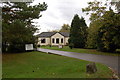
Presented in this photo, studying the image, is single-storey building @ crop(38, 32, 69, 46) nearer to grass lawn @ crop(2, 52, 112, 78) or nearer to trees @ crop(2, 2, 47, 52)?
trees @ crop(2, 2, 47, 52)

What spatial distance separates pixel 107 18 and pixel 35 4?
750 cm

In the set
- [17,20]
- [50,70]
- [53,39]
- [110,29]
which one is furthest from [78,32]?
[50,70]

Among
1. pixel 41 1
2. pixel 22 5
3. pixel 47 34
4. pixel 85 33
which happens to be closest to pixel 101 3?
pixel 41 1

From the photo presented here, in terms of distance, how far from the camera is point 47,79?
239 inches

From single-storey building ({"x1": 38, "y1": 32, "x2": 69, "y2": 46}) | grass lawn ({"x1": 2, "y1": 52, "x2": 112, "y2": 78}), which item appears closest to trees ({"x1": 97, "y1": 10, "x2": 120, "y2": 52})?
grass lawn ({"x1": 2, "y1": 52, "x2": 112, "y2": 78})

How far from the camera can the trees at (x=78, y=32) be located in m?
28.2

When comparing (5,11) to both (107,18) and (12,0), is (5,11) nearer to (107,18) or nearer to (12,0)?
(12,0)

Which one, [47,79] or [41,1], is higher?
[41,1]

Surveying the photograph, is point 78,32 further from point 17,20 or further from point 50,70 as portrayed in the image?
point 50,70

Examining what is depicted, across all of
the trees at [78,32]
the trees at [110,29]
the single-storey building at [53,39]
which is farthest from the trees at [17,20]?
the single-storey building at [53,39]

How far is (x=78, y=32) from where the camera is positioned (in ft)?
93.7

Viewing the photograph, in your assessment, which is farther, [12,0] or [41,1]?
[41,1]

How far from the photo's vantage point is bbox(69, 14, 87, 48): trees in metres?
28.2

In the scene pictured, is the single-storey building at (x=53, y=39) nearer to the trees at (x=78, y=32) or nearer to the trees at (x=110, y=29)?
the trees at (x=78, y=32)
